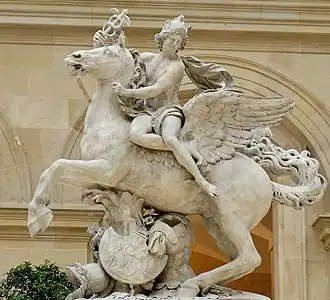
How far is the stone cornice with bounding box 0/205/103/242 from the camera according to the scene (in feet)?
42.4

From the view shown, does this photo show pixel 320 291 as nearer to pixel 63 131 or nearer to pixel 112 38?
pixel 63 131

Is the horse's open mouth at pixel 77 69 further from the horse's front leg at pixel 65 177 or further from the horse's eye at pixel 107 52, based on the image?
the horse's front leg at pixel 65 177

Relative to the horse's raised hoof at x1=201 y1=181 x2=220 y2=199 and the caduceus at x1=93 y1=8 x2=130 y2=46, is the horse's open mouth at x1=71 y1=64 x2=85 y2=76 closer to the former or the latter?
the caduceus at x1=93 y1=8 x2=130 y2=46

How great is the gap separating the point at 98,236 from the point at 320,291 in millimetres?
6808

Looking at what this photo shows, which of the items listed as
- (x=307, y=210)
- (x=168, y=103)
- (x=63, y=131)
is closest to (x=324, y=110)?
(x=307, y=210)

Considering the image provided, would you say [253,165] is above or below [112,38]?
below

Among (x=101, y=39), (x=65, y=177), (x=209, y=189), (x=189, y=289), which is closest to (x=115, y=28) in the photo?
(x=101, y=39)

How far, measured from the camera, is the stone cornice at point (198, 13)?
1352 centimetres

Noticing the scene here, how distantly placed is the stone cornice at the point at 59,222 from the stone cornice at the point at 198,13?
2.10 m

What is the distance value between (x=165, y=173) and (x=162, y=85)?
51cm

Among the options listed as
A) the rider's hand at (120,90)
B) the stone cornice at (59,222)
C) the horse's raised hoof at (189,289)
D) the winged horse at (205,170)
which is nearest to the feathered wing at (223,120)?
the winged horse at (205,170)

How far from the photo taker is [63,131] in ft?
43.9

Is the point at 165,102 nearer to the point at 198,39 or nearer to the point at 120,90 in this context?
the point at 120,90

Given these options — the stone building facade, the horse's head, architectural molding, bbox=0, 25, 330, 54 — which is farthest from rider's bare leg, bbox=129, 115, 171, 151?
architectural molding, bbox=0, 25, 330, 54
